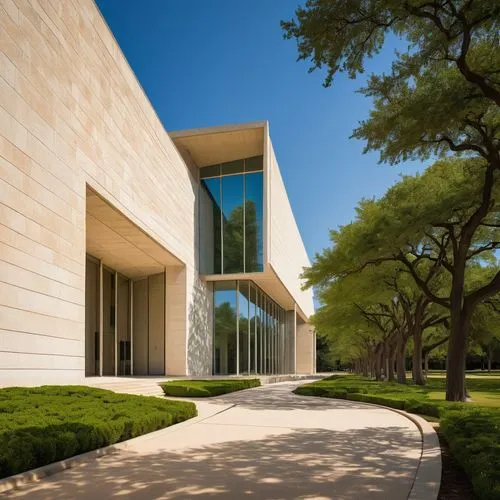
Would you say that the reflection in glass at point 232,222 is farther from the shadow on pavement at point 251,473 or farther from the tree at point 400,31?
the shadow on pavement at point 251,473

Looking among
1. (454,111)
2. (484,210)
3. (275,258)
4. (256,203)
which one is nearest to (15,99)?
(454,111)

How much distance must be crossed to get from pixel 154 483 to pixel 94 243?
21578 mm

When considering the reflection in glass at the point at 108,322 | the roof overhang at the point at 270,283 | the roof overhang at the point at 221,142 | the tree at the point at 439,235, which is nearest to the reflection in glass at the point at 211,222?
the roof overhang at the point at 270,283

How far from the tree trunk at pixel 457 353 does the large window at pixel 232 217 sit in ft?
63.2

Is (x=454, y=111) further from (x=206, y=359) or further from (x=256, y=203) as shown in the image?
(x=206, y=359)

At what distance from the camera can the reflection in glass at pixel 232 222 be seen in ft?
118

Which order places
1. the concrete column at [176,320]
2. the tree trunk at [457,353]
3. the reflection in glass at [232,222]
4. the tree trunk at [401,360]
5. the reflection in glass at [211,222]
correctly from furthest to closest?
1. the reflection in glass at [211,222]
2. the reflection in glass at [232,222]
3. the tree trunk at [401,360]
4. the concrete column at [176,320]
5. the tree trunk at [457,353]

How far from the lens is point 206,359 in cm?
3575

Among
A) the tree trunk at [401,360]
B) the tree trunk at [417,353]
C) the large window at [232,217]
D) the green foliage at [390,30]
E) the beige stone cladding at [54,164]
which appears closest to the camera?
the green foliage at [390,30]

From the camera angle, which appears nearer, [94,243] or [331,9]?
[331,9]

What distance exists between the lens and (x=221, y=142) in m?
34.2

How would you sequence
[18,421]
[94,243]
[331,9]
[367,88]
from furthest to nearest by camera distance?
1. [94,243]
2. [367,88]
3. [331,9]
4. [18,421]

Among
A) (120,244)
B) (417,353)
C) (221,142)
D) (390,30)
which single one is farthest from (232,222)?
(390,30)

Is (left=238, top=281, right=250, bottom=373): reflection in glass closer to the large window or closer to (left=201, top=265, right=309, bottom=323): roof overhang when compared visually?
(left=201, top=265, right=309, bottom=323): roof overhang
